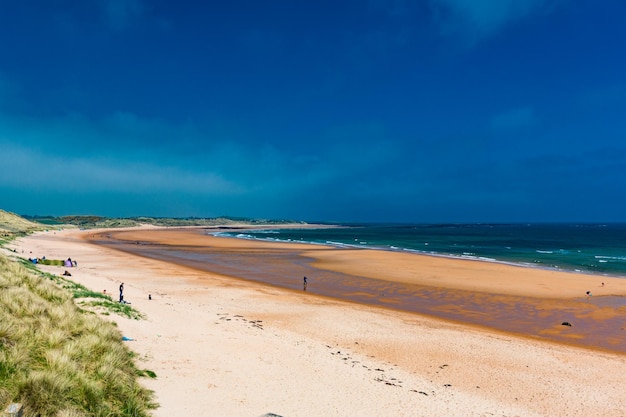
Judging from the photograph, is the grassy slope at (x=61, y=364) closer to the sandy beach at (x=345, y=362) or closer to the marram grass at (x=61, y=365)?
the marram grass at (x=61, y=365)

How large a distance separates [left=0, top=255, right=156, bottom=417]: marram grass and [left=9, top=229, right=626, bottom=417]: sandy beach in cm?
95

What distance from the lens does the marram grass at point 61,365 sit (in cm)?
579

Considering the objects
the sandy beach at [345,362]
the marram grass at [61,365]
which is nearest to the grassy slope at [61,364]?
the marram grass at [61,365]

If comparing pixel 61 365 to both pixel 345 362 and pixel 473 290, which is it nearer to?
pixel 345 362

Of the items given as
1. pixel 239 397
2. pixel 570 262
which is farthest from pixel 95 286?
pixel 570 262

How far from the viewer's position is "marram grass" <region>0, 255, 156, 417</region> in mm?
5793

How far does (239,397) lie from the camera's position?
8672mm

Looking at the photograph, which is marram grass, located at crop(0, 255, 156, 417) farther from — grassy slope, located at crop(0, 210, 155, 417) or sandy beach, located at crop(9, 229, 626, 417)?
sandy beach, located at crop(9, 229, 626, 417)

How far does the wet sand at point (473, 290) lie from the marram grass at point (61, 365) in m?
16.7

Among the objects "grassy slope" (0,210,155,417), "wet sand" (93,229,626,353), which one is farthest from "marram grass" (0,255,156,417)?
"wet sand" (93,229,626,353)

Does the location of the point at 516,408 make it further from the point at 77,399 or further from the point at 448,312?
the point at 448,312

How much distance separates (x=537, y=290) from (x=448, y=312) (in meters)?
11.4

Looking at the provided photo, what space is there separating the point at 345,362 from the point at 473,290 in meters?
19.2

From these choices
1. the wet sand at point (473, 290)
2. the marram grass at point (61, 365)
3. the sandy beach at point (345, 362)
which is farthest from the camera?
the wet sand at point (473, 290)
